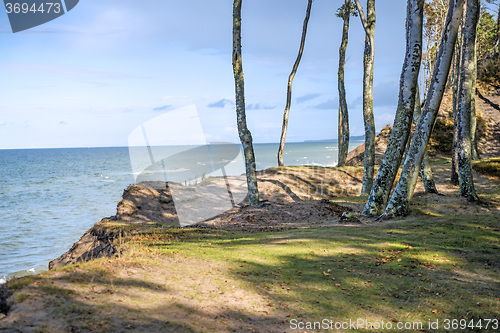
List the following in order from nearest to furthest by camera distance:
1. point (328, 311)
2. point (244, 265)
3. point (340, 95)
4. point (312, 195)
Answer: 1. point (328, 311)
2. point (244, 265)
3. point (312, 195)
4. point (340, 95)

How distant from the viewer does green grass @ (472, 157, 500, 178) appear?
21.6 meters

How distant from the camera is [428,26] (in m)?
46.3

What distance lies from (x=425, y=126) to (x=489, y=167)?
41.1 feet

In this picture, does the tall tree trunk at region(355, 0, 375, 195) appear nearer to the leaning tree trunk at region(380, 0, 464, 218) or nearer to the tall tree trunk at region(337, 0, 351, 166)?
the tall tree trunk at region(337, 0, 351, 166)

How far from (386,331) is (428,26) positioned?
50.1 metres

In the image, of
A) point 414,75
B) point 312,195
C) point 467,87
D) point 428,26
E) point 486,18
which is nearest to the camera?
point 414,75

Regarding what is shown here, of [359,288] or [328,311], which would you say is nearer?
[328,311]

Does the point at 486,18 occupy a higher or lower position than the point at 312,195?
higher

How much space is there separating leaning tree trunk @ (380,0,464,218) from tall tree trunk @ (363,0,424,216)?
466mm

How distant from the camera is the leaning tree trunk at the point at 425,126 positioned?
41.2 feet

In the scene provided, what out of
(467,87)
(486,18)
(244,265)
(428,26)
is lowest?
(244,265)

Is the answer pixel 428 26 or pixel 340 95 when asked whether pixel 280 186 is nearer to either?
pixel 340 95

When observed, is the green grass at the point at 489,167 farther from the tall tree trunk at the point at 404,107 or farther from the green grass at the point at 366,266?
the green grass at the point at 366,266

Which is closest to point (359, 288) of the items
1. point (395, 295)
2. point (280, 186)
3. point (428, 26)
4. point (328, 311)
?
point (395, 295)
